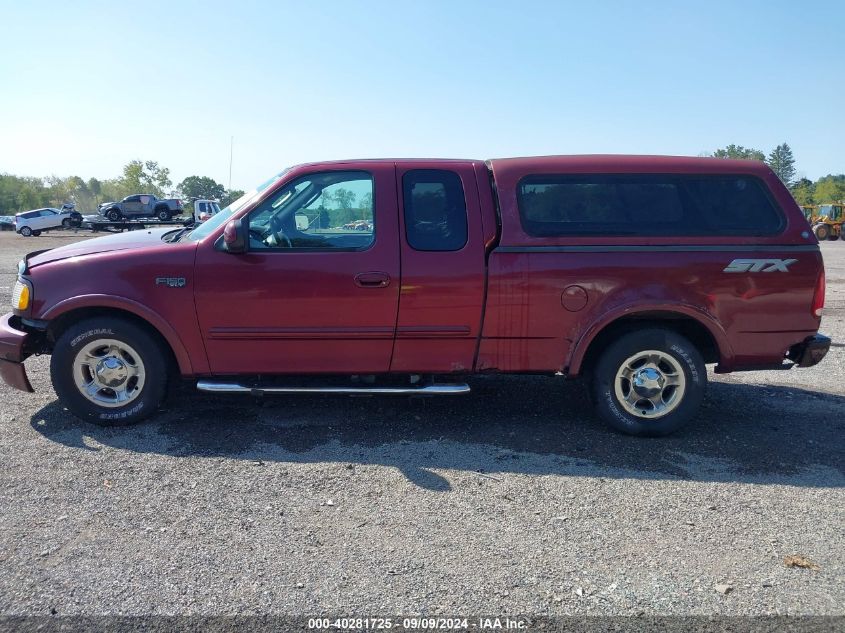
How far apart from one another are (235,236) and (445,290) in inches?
59.5

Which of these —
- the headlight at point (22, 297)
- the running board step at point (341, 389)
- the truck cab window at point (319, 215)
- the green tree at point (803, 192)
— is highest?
the green tree at point (803, 192)

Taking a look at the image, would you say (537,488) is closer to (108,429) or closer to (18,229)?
(108,429)

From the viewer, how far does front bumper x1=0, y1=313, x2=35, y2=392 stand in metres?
4.75

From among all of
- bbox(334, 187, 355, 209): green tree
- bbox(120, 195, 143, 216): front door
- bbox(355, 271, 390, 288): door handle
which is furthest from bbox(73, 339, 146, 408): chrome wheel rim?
bbox(120, 195, 143, 216): front door

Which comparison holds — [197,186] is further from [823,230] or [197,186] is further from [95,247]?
[95,247]

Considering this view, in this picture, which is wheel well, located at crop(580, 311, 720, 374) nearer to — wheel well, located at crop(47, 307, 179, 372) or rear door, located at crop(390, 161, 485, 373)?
rear door, located at crop(390, 161, 485, 373)

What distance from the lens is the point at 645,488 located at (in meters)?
4.00

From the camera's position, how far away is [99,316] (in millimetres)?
4773

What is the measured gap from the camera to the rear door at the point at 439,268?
464 centimetres

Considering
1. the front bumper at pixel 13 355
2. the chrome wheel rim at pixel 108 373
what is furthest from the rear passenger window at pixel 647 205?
the front bumper at pixel 13 355

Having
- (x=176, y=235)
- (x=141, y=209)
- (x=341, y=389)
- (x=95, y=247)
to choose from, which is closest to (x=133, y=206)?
(x=141, y=209)

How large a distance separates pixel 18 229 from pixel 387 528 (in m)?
44.3

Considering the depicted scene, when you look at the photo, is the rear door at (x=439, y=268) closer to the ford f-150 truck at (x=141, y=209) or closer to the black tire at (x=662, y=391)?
the black tire at (x=662, y=391)

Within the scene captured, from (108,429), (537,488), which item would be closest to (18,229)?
(108,429)
